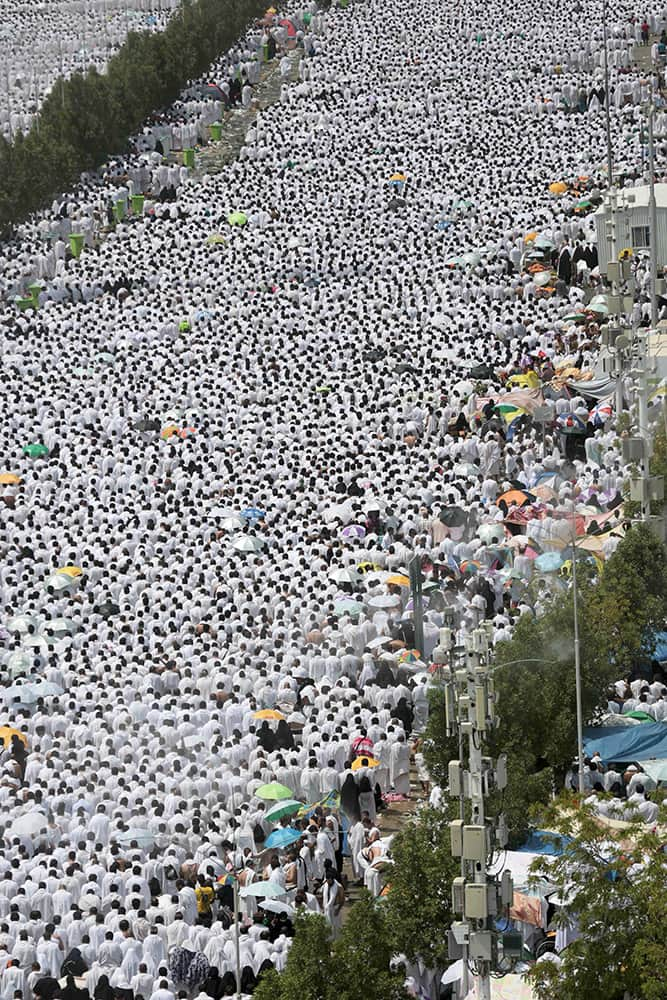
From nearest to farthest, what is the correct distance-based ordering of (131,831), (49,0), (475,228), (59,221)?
1. (131,831)
2. (475,228)
3. (59,221)
4. (49,0)

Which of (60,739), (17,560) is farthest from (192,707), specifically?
(17,560)

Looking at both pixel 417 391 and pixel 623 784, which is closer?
pixel 623 784

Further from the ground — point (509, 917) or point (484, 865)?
point (484, 865)

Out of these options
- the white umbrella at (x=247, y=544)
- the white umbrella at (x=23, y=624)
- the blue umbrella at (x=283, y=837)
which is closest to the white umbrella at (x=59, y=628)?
the white umbrella at (x=23, y=624)

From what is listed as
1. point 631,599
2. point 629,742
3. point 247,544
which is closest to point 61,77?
point 247,544

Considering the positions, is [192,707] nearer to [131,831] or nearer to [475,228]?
[131,831]

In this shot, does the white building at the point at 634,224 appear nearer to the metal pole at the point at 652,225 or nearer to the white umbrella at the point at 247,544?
the metal pole at the point at 652,225

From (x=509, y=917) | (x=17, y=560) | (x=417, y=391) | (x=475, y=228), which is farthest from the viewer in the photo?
(x=475, y=228)
